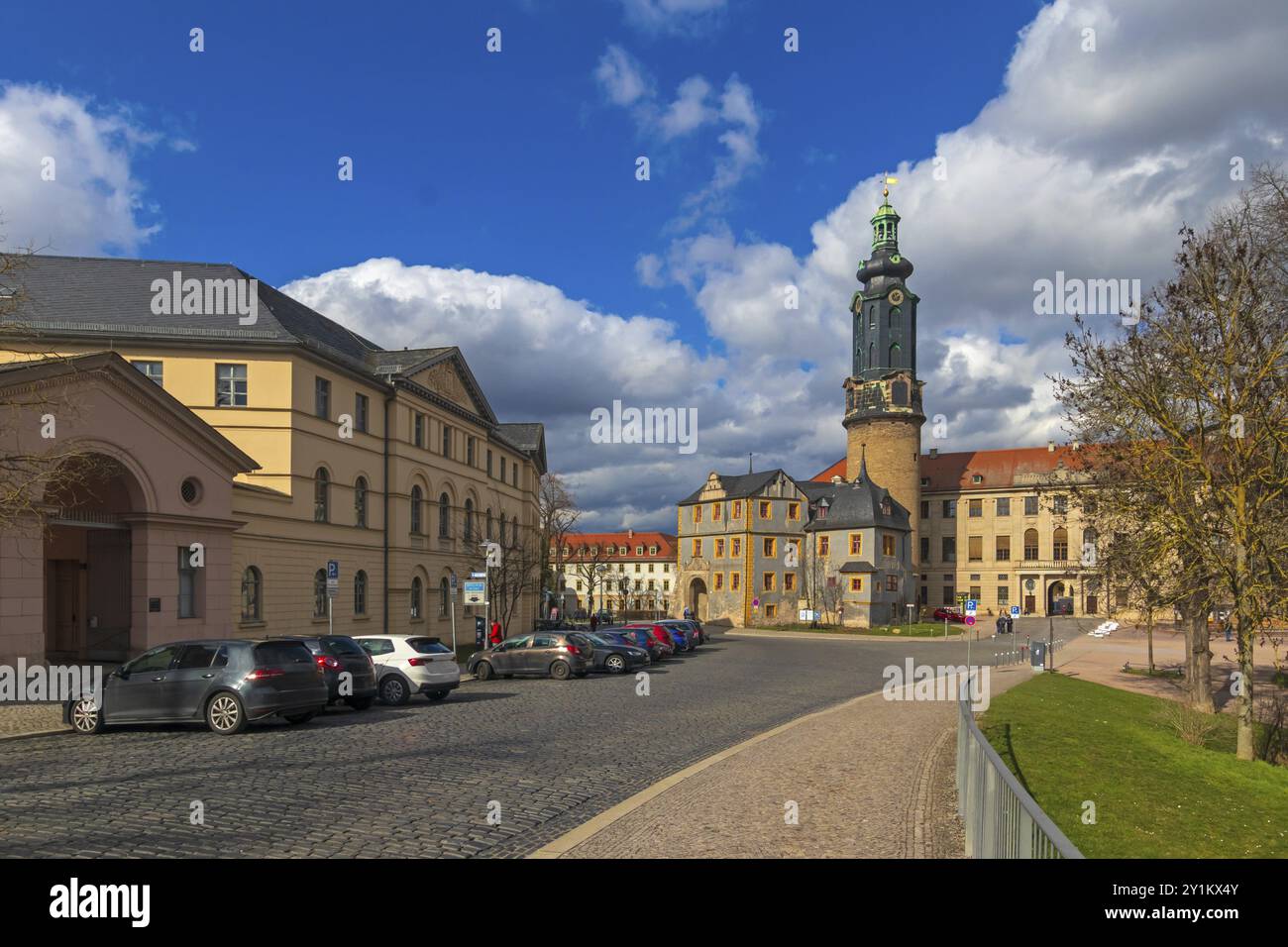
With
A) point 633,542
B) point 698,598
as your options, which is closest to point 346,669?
point 698,598

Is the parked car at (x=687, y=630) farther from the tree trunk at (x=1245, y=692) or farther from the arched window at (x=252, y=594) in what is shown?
the tree trunk at (x=1245, y=692)

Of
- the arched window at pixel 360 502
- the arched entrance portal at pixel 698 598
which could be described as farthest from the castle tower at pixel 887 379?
the arched window at pixel 360 502

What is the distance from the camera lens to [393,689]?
788 inches

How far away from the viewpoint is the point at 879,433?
87562 mm

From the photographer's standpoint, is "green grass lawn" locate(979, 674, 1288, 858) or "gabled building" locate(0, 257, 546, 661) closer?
"green grass lawn" locate(979, 674, 1288, 858)

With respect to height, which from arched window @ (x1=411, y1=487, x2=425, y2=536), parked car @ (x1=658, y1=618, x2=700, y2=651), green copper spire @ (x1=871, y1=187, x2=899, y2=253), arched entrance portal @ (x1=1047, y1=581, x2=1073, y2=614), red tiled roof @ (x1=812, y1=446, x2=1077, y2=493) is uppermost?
green copper spire @ (x1=871, y1=187, x2=899, y2=253)

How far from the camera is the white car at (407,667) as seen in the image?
65.7 ft

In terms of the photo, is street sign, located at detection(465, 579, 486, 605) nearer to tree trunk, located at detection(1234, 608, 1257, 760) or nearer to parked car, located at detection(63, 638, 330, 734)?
parked car, located at detection(63, 638, 330, 734)

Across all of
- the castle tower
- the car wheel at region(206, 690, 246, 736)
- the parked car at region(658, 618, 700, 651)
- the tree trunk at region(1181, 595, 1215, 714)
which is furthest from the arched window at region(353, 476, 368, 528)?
the castle tower

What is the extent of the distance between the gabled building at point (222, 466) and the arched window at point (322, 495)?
7 centimetres

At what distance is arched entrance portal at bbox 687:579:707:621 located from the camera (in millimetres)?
76938

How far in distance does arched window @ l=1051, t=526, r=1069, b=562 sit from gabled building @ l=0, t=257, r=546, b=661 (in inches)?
2683

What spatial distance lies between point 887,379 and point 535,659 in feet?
220
